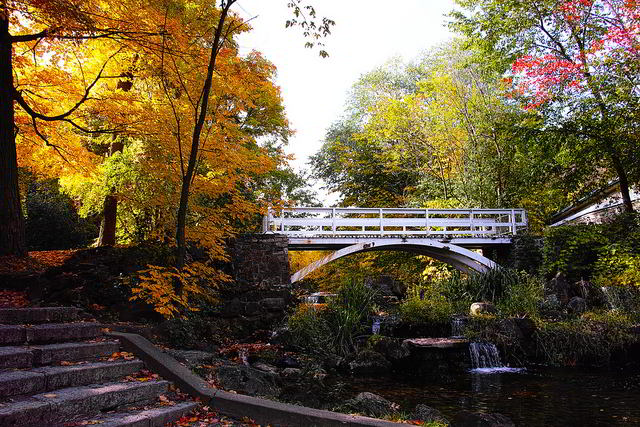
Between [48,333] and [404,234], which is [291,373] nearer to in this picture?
[48,333]

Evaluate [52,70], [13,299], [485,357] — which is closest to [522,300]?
[485,357]

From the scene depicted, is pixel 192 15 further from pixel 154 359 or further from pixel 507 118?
pixel 507 118

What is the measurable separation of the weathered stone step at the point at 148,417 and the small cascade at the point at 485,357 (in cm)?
697

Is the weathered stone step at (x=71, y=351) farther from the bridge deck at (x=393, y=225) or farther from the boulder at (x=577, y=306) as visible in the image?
the boulder at (x=577, y=306)

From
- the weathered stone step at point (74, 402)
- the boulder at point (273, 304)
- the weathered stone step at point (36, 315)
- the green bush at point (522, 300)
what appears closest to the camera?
the weathered stone step at point (74, 402)

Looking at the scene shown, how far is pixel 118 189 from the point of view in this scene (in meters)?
10.1

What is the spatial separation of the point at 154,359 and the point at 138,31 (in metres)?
5.45

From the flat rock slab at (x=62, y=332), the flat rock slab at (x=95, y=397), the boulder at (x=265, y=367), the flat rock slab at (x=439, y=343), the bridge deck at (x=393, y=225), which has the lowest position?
the boulder at (x=265, y=367)

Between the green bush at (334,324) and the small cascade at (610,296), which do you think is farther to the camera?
the small cascade at (610,296)

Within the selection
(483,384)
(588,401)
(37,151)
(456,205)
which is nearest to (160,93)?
(37,151)

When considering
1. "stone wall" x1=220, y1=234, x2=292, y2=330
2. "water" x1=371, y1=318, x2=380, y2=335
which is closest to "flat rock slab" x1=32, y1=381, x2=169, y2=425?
"water" x1=371, y1=318, x2=380, y2=335

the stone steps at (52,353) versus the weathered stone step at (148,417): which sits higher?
the stone steps at (52,353)

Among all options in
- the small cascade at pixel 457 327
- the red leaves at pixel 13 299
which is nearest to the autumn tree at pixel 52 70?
the red leaves at pixel 13 299

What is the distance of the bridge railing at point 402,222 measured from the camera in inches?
550
